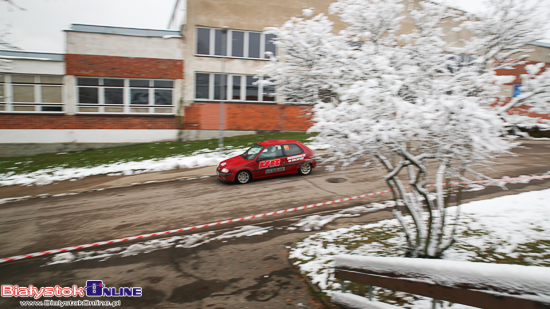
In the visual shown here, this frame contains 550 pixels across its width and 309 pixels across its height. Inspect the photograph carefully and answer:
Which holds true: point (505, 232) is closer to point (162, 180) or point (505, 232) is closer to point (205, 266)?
point (205, 266)

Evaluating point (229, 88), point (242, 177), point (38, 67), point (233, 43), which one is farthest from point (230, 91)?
point (38, 67)

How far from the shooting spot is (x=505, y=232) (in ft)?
21.0

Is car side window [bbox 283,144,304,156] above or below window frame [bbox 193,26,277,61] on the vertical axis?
below

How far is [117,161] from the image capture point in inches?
Answer: 630

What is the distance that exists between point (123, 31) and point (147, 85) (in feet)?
11.4

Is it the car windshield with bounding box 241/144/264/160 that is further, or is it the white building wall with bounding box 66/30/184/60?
the white building wall with bounding box 66/30/184/60

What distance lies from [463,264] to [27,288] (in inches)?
261

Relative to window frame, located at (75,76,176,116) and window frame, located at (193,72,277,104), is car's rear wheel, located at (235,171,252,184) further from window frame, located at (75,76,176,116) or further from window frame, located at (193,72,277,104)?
window frame, located at (75,76,176,116)

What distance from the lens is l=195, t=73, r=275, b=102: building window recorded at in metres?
21.3

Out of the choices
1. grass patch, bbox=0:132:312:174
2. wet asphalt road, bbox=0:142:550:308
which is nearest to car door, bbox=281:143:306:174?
wet asphalt road, bbox=0:142:550:308

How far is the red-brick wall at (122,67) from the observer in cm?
1945

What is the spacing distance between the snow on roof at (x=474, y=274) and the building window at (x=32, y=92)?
22.2 meters

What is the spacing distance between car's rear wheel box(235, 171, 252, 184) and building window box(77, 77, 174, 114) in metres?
11.3

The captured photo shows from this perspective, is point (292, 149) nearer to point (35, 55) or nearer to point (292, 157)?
point (292, 157)
